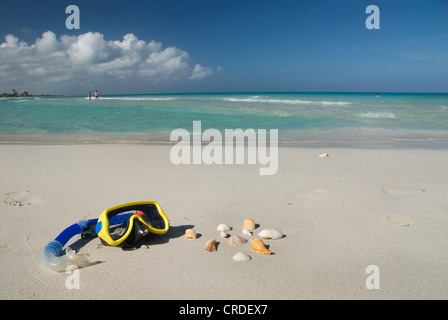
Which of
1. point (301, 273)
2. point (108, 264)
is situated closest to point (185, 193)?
point (108, 264)

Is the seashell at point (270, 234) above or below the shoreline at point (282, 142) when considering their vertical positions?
below

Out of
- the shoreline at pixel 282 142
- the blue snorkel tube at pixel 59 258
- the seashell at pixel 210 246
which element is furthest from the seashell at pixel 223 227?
the shoreline at pixel 282 142

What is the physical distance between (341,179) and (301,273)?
3028mm

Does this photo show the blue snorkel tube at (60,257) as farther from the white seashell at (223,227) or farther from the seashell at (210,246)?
the white seashell at (223,227)

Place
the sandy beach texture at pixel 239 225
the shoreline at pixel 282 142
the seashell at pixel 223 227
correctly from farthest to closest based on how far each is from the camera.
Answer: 1. the shoreline at pixel 282 142
2. the seashell at pixel 223 227
3. the sandy beach texture at pixel 239 225

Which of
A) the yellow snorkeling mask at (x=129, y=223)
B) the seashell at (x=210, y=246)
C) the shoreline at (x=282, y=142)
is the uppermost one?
the shoreline at (x=282, y=142)

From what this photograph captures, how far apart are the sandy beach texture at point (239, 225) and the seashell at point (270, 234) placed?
0.06 metres

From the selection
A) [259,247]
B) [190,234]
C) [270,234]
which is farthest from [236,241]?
[190,234]

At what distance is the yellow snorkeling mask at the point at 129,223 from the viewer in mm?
2699

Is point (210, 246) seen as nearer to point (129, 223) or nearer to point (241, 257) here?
point (241, 257)

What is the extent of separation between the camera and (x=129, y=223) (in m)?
2.72

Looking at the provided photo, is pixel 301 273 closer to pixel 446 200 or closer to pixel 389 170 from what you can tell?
pixel 446 200

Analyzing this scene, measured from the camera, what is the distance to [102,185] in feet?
15.2
